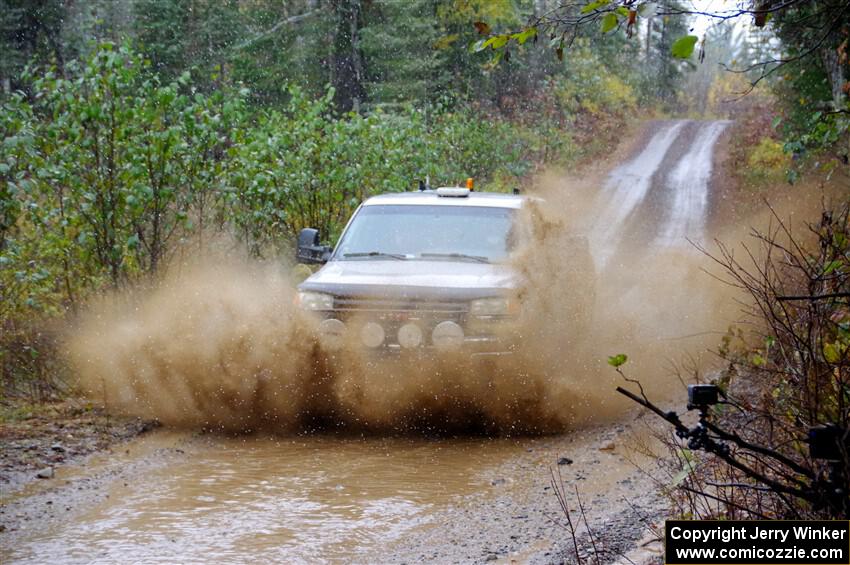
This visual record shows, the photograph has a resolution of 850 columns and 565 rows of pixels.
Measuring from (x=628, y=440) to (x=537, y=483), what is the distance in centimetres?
145

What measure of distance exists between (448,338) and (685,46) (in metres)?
4.86

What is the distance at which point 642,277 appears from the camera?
58.6ft

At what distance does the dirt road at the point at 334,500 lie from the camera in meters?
5.52

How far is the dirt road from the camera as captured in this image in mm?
5523

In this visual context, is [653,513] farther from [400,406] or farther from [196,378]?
[196,378]

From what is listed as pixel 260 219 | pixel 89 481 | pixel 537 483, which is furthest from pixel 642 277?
pixel 89 481

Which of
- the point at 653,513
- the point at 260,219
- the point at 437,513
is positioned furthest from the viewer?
the point at 260,219

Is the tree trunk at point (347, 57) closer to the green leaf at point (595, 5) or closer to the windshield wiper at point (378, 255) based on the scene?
the windshield wiper at point (378, 255)

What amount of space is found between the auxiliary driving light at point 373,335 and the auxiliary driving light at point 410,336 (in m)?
0.16

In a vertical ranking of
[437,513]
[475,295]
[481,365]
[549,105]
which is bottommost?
[437,513]

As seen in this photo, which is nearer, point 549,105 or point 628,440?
point 628,440

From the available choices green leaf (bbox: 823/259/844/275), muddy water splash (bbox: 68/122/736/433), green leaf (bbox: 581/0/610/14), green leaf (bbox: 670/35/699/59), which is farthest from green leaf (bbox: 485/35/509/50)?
muddy water splash (bbox: 68/122/736/433)

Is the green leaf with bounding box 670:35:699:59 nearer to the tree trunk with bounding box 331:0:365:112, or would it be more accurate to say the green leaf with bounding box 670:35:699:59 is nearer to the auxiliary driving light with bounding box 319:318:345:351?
the auxiliary driving light with bounding box 319:318:345:351

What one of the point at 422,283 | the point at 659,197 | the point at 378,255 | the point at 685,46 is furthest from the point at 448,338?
the point at 659,197
